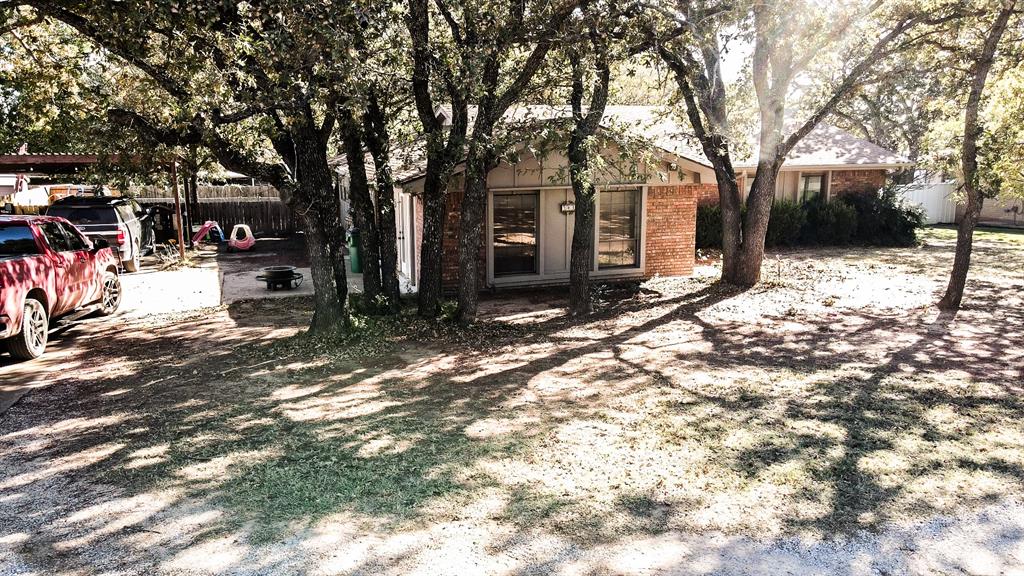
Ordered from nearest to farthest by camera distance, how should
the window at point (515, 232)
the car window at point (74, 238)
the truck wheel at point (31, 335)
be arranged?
1. the truck wheel at point (31, 335)
2. the car window at point (74, 238)
3. the window at point (515, 232)

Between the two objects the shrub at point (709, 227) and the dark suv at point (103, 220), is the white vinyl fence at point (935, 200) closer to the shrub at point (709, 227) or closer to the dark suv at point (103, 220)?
the shrub at point (709, 227)

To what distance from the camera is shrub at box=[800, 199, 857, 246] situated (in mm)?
20969

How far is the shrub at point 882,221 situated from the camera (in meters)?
21.3

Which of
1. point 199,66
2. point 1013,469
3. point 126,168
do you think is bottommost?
point 1013,469

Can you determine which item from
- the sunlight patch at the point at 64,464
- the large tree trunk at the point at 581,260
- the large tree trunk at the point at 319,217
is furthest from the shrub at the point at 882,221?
the sunlight patch at the point at 64,464

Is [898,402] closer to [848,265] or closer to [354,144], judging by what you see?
[354,144]


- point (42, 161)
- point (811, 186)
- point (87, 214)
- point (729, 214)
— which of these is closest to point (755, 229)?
point (729, 214)

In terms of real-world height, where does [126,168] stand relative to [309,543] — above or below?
above

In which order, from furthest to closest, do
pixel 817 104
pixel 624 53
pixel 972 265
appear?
pixel 972 265
pixel 817 104
pixel 624 53

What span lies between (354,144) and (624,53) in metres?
3.99

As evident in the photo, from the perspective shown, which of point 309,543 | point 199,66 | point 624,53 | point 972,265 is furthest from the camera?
point 972,265

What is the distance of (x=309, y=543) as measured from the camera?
14.8ft

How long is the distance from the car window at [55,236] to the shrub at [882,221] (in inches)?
781

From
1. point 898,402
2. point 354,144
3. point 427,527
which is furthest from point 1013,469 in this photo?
point 354,144
